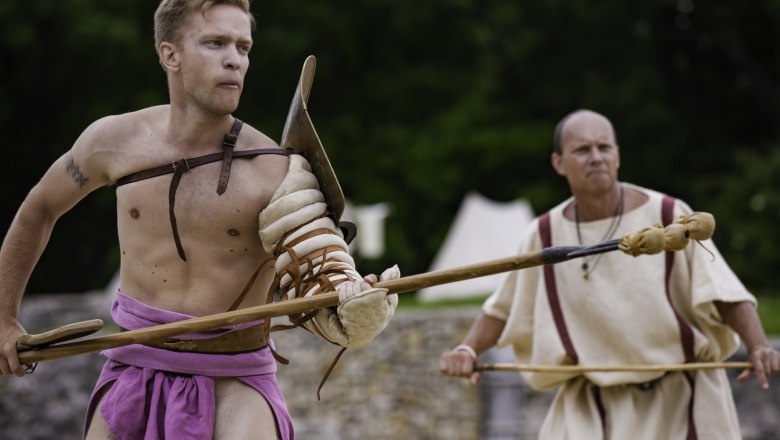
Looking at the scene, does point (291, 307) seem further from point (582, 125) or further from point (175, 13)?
point (582, 125)

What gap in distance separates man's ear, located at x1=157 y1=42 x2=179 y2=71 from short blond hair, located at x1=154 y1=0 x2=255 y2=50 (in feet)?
0.05

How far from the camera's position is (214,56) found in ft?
14.3

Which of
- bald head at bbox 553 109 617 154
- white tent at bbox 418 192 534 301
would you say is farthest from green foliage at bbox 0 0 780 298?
bald head at bbox 553 109 617 154

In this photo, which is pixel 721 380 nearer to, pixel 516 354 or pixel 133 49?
pixel 516 354

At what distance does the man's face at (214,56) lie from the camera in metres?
4.36

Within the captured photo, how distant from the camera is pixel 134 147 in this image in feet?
14.7

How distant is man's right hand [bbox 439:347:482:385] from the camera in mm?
5820

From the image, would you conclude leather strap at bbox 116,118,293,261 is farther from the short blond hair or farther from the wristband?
the wristband

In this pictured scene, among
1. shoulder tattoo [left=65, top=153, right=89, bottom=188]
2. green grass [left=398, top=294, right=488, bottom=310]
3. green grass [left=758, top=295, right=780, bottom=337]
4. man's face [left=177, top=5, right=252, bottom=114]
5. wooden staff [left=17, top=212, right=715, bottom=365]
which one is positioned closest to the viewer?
wooden staff [left=17, top=212, right=715, bottom=365]

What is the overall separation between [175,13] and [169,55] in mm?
128

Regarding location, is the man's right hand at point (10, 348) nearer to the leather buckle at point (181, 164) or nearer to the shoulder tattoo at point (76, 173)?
the shoulder tattoo at point (76, 173)

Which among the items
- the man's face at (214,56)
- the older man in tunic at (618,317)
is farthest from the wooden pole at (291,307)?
the older man in tunic at (618,317)

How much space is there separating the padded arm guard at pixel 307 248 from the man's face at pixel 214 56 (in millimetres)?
302

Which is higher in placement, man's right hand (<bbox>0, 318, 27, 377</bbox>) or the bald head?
the bald head
